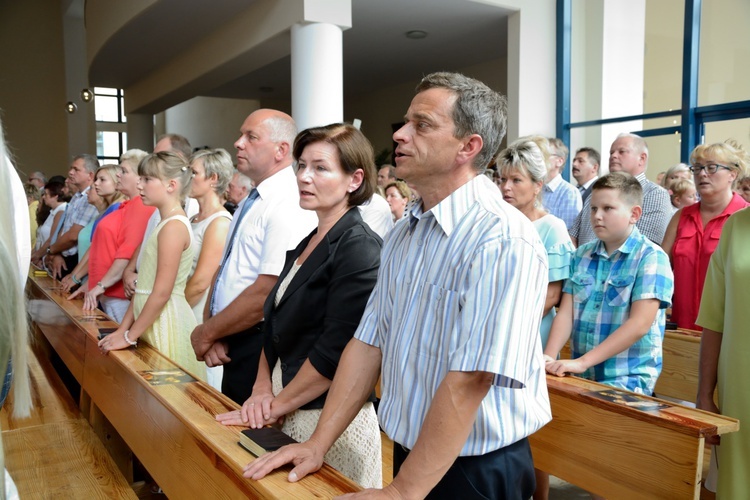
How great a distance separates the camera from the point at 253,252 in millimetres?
2477

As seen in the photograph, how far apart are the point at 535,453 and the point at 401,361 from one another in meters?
1.17

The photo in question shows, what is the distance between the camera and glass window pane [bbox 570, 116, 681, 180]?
26.7ft

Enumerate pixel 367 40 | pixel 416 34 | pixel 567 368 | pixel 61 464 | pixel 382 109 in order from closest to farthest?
1. pixel 567 368
2. pixel 61 464
3. pixel 416 34
4. pixel 367 40
5. pixel 382 109

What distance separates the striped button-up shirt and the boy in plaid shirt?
1060 millimetres

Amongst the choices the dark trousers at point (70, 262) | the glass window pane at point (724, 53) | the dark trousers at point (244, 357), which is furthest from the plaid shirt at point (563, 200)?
the dark trousers at point (70, 262)

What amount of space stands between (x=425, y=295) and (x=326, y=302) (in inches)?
22.0

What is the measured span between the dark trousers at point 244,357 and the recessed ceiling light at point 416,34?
28.1 feet

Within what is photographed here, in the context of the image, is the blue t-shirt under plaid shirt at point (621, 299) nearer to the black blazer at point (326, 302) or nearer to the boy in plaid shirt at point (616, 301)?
the boy in plaid shirt at point (616, 301)

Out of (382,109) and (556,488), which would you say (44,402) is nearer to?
(556,488)

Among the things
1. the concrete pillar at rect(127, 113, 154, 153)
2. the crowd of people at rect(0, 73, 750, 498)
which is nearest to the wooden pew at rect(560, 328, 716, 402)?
the crowd of people at rect(0, 73, 750, 498)

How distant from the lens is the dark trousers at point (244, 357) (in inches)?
94.1

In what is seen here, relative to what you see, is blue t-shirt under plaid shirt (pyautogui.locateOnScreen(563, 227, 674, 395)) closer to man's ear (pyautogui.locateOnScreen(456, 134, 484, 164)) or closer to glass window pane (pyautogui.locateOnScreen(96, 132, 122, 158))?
man's ear (pyautogui.locateOnScreen(456, 134, 484, 164))

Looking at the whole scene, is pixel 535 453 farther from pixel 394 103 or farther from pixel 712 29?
pixel 394 103

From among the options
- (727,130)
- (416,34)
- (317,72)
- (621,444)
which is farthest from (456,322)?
(416,34)
